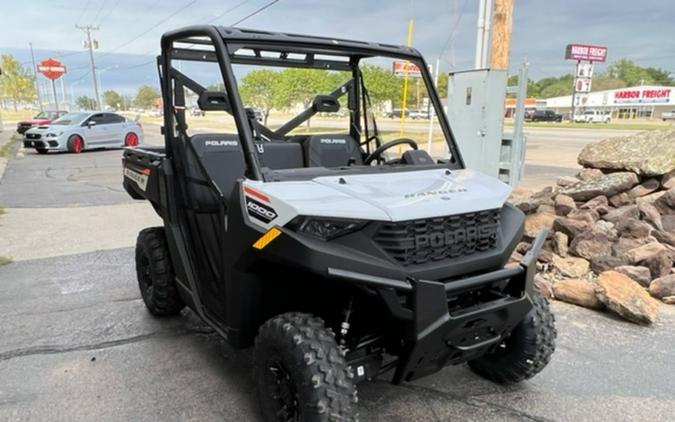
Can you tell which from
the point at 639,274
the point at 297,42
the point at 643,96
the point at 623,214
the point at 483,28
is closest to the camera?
the point at 297,42

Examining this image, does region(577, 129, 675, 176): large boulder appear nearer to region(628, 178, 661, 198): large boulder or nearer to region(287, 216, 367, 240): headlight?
region(628, 178, 661, 198): large boulder

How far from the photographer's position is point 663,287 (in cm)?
448

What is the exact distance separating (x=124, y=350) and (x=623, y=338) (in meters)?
3.65

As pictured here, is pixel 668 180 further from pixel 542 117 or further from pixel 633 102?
pixel 633 102

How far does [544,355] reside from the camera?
116 inches

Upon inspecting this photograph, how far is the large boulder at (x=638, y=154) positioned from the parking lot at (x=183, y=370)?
327 cm

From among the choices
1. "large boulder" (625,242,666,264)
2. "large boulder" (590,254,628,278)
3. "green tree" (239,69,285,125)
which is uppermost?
"green tree" (239,69,285,125)

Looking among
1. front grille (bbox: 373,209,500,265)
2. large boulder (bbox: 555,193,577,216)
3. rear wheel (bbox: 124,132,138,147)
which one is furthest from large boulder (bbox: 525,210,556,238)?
rear wheel (bbox: 124,132,138,147)

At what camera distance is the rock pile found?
4383mm

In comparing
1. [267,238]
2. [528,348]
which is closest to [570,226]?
[528,348]

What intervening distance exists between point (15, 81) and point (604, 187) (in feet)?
237

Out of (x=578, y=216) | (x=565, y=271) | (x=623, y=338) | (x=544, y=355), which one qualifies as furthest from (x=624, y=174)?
(x=544, y=355)

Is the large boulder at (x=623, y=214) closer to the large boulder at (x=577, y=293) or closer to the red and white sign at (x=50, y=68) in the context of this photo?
the large boulder at (x=577, y=293)

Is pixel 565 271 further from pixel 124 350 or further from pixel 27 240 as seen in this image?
pixel 27 240
